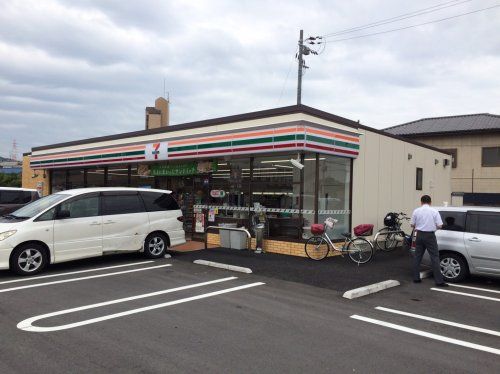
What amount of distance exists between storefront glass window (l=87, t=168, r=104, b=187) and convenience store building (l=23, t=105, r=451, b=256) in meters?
1.32

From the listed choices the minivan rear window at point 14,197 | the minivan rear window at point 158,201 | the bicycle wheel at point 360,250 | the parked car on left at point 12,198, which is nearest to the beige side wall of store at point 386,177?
the bicycle wheel at point 360,250

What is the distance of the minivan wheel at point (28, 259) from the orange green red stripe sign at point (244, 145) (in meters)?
5.34

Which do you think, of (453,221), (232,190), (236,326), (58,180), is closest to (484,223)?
(453,221)

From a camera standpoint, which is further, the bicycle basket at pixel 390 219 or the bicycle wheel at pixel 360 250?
the bicycle basket at pixel 390 219

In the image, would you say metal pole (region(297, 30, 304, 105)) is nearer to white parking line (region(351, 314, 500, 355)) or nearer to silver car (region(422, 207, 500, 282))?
silver car (region(422, 207, 500, 282))

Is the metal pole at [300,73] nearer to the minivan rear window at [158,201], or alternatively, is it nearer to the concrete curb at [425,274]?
the minivan rear window at [158,201]

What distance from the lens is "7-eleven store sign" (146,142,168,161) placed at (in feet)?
47.0

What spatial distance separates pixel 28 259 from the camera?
879cm

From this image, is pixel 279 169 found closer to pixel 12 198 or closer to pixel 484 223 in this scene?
pixel 484 223

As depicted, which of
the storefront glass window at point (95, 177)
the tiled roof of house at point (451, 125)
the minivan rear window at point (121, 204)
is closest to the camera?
the minivan rear window at point (121, 204)

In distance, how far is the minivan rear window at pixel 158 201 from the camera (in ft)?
36.2

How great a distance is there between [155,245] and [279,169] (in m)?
3.82

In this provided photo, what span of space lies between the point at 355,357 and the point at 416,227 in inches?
188

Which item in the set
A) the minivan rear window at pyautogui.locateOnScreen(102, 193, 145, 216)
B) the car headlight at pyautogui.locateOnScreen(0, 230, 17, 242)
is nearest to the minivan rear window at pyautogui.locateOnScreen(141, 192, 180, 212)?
the minivan rear window at pyautogui.locateOnScreen(102, 193, 145, 216)
